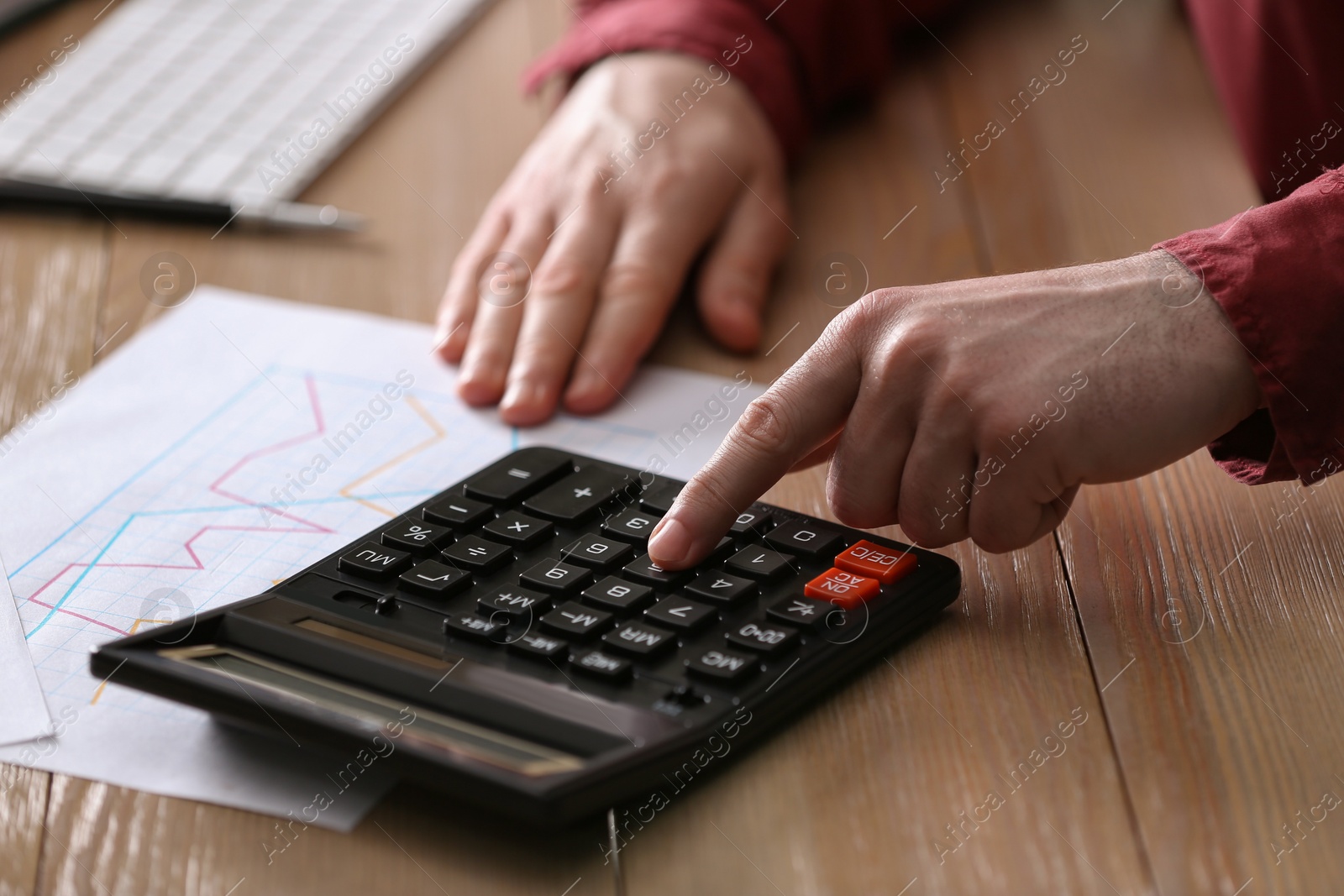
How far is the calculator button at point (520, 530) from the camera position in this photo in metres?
0.49

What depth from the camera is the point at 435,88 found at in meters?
1.04

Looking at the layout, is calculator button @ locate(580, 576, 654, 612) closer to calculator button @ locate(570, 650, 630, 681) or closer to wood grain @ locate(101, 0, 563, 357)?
calculator button @ locate(570, 650, 630, 681)

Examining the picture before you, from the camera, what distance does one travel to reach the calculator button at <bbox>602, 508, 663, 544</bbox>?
491mm

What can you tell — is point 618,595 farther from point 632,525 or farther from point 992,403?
point 992,403

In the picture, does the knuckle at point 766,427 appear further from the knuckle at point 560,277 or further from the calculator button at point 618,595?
the knuckle at point 560,277

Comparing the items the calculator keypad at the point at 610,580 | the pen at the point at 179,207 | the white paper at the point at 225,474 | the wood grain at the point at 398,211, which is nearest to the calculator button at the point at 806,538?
the calculator keypad at the point at 610,580

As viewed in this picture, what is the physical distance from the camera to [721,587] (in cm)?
46

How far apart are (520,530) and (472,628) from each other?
0.24ft

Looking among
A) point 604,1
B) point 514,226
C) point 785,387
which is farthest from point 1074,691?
point 604,1

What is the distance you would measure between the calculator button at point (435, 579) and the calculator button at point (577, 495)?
55mm

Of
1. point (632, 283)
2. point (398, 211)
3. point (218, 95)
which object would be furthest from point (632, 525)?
point (218, 95)

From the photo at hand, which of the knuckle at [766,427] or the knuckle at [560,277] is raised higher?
the knuckle at [766,427]

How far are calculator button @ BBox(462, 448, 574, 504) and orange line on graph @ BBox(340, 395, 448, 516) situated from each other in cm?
6

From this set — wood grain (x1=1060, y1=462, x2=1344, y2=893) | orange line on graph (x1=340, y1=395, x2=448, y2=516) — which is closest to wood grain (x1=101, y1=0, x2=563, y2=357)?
orange line on graph (x1=340, y1=395, x2=448, y2=516)
